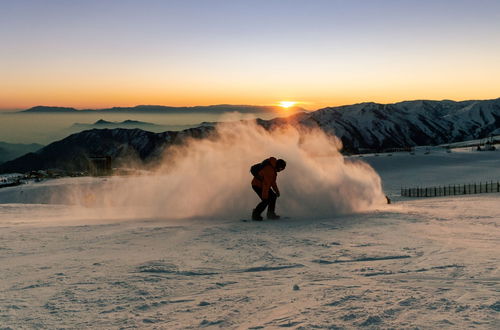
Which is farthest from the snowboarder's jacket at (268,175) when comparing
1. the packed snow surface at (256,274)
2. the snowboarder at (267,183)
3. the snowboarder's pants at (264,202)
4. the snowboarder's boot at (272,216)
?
the packed snow surface at (256,274)

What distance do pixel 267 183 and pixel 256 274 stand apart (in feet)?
24.1

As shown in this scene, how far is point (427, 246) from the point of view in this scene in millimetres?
9883

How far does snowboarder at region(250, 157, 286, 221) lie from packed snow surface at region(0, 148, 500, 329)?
78 centimetres

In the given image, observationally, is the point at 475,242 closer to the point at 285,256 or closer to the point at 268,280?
the point at 285,256

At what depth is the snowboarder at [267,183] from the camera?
14969 mm

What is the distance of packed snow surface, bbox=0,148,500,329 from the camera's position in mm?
5637

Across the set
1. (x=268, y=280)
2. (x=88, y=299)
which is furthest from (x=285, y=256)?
(x=88, y=299)

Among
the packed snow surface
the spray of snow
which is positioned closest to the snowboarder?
the packed snow surface

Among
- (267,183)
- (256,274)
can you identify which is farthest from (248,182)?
(256,274)

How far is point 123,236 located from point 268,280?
19.3 feet

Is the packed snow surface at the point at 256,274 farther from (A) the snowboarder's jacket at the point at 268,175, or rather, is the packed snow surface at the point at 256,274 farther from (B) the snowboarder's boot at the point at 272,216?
(A) the snowboarder's jacket at the point at 268,175

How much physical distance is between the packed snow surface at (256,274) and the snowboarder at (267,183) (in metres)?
0.78

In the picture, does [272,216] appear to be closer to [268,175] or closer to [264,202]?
[264,202]

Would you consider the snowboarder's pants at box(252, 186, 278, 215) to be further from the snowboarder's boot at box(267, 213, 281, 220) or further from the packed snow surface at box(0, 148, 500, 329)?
the packed snow surface at box(0, 148, 500, 329)
